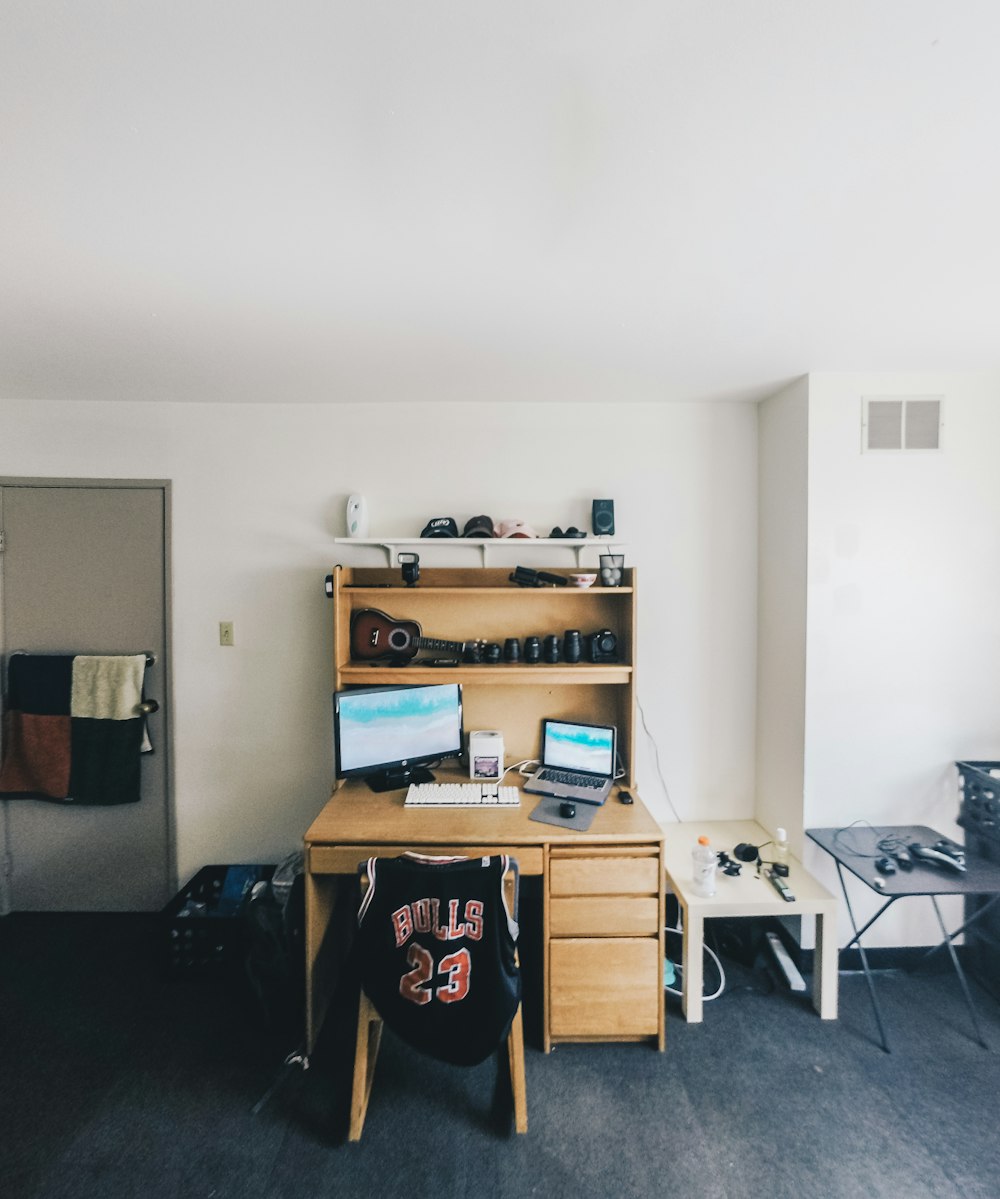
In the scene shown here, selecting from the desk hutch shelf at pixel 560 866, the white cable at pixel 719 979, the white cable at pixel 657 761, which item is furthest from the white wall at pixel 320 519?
the white cable at pixel 719 979

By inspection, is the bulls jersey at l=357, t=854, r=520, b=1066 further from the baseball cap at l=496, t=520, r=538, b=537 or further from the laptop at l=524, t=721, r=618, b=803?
the baseball cap at l=496, t=520, r=538, b=537

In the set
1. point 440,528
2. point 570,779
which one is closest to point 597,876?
point 570,779

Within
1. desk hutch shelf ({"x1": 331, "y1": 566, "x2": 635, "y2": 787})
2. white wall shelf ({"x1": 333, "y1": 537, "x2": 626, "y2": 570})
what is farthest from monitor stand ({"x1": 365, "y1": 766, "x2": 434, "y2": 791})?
white wall shelf ({"x1": 333, "y1": 537, "x2": 626, "y2": 570})

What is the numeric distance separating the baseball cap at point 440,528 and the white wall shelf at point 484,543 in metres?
0.04

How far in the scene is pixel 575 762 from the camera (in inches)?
95.3

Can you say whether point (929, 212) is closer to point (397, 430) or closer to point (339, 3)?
point (339, 3)

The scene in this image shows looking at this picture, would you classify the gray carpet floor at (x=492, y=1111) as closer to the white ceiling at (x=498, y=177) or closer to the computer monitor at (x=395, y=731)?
the computer monitor at (x=395, y=731)

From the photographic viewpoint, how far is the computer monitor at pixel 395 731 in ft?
7.29

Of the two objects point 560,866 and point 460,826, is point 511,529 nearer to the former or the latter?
point 460,826

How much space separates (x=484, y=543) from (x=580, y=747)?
3.35 ft

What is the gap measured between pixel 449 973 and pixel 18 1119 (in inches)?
58.6

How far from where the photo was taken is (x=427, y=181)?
3.79ft

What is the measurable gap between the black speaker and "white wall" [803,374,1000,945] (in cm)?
83

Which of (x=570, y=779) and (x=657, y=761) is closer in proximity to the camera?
(x=570, y=779)
